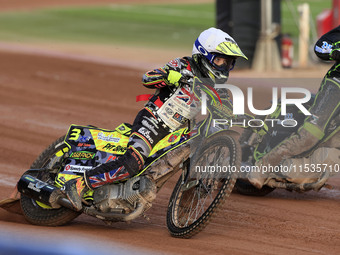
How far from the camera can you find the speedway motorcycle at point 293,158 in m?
8.05

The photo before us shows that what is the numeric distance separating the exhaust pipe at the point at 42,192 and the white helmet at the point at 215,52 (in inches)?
72.3

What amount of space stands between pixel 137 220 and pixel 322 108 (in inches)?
89.7

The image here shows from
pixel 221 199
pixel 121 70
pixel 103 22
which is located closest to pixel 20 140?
pixel 221 199

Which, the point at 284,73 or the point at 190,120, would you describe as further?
the point at 284,73

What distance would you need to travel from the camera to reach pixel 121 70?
17.4m

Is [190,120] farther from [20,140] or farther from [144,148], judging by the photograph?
[20,140]

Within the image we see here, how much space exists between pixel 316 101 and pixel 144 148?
2.08 meters

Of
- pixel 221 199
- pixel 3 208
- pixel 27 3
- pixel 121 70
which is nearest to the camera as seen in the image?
pixel 221 199

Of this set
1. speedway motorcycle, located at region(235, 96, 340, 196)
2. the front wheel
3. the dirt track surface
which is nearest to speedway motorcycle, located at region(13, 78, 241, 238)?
the front wheel

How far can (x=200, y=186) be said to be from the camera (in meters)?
7.08

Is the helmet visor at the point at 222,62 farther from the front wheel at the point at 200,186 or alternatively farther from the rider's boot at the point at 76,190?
the rider's boot at the point at 76,190

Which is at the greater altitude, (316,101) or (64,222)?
(316,101)

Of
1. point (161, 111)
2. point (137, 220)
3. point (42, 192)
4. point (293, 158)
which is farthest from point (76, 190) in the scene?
point (293, 158)

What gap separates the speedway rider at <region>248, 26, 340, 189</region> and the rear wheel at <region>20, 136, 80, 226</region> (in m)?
2.41
